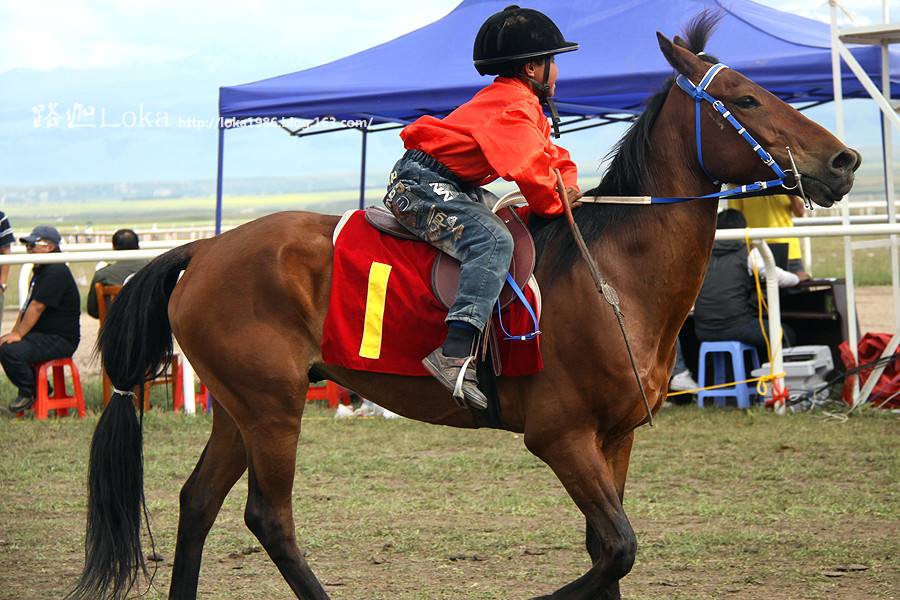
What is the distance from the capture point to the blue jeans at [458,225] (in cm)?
417

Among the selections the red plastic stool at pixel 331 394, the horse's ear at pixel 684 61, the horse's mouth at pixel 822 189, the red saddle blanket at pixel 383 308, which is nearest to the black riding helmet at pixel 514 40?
the horse's ear at pixel 684 61

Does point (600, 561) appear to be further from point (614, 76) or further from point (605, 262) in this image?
point (614, 76)

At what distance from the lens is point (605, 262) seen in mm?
4352

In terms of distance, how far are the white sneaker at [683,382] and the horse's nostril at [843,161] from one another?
18.2 ft

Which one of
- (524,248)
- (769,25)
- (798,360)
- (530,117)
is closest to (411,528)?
(524,248)

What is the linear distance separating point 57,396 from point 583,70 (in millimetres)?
5322

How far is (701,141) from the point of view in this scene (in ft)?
14.1

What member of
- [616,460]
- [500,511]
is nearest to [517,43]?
[616,460]

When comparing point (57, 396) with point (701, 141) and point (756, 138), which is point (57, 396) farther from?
point (756, 138)

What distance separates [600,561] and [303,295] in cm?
149

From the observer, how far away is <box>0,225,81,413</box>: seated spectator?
9.73 meters

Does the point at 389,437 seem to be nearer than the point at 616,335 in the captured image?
No

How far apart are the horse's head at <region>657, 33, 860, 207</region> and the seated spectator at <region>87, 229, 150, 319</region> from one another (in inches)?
265

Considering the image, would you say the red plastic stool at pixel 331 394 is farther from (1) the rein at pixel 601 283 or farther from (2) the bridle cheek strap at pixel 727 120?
(2) the bridle cheek strap at pixel 727 120
